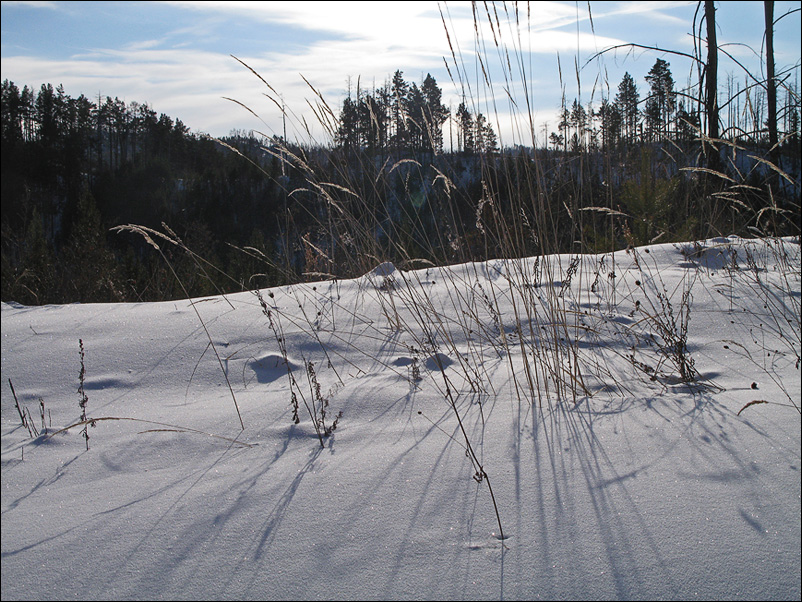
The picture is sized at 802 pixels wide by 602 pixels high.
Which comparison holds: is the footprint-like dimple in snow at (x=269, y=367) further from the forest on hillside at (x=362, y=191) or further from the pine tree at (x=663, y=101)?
the pine tree at (x=663, y=101)

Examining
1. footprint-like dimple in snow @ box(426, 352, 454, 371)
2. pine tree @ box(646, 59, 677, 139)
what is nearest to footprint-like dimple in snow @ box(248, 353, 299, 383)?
footprint-like dimple in snow @ box(426, 352, 454, 371)

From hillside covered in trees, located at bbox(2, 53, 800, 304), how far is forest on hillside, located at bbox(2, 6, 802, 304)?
0.09 feet

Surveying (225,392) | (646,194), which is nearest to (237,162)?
(646,194)

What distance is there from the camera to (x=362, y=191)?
77.7 inches

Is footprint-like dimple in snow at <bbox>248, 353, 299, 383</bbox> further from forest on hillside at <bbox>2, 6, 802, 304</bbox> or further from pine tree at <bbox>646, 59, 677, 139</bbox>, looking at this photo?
pine tree at <bbox>646, 59, 677, 139</bbox>

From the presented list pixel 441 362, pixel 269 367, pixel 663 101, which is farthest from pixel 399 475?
pixel 663 101

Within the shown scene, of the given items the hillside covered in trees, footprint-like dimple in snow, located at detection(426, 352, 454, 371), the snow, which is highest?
the hillside covered in trees

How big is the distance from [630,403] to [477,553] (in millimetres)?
814

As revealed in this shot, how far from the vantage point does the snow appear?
775 mm

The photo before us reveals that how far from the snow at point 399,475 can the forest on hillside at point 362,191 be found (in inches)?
18.3

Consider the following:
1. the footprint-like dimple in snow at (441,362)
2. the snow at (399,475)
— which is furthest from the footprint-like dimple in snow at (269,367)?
the footprint-like dimple in snow at (441,362)

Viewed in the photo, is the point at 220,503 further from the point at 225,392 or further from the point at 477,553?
the point at 225,392

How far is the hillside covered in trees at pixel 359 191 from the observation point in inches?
80.0

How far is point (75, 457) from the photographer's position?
3.99 feet
